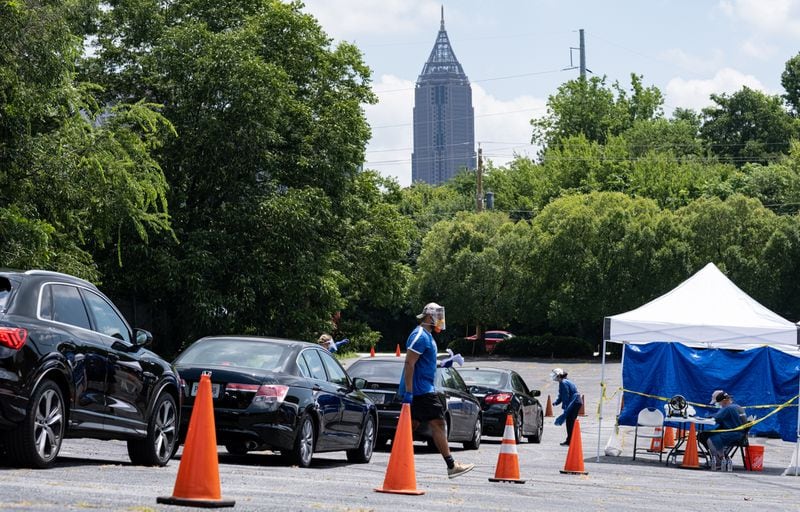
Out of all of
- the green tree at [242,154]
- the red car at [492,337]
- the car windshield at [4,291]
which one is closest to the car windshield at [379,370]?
the car windshield at [4,291]

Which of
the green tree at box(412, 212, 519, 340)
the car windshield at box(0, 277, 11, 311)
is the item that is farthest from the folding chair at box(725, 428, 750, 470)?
the green tree at box(412, 212, 519, 340)

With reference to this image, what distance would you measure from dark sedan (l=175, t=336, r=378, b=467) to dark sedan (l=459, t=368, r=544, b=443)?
26.8ft

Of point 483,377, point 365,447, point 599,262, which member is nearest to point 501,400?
point 483,377

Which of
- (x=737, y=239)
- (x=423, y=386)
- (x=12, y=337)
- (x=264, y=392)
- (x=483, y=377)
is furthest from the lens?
(x=737, y=239)

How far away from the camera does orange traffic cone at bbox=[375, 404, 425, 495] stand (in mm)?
10781

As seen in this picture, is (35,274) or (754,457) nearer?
(35,274)

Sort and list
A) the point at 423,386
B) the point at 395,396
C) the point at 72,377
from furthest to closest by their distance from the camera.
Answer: the point at 395,396
the point at 423,386
the point at 72,377

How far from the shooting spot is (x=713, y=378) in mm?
21906

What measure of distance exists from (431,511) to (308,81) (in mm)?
33446

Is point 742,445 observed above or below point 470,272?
below

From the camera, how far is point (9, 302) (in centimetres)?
1021

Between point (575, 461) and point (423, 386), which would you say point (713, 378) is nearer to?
point (575, 461)

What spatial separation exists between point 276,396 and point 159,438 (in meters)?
1.62

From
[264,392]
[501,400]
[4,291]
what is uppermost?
[4,291]
